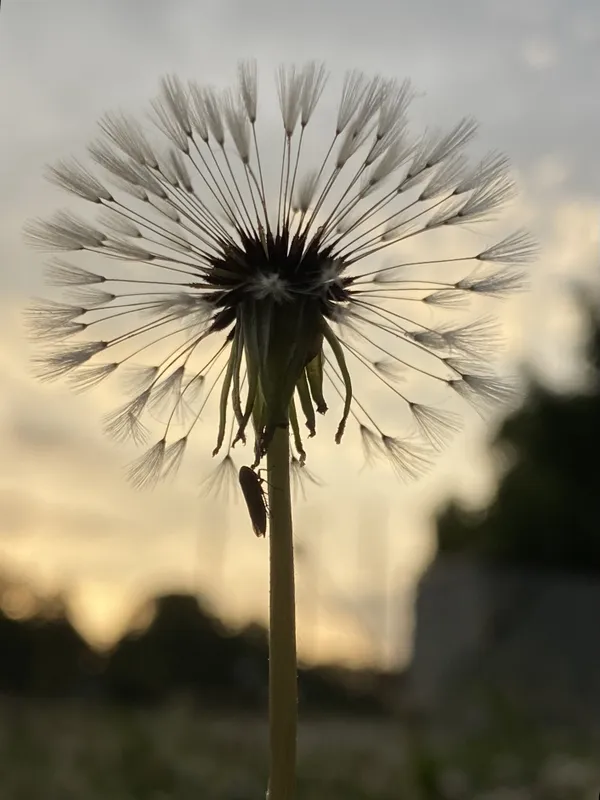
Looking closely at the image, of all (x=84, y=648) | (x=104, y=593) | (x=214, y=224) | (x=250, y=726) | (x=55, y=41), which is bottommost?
(x=250, y=726)

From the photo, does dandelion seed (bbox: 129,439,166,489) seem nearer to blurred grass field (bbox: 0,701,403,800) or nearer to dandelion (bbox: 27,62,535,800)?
dandelion (bbox: 27,62,535,800)

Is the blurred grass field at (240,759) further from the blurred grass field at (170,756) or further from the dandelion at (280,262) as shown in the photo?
the dandelion at (280,262)

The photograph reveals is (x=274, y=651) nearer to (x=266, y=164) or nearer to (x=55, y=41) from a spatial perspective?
(x=266, y=164)

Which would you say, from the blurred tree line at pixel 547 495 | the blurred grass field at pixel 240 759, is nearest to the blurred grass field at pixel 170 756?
the blurred grass field at pixel 240 759

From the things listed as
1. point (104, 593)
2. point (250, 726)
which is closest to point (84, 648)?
point (250, 726)

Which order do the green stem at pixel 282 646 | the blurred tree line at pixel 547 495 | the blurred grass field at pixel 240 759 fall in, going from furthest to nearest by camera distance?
the blurred tree line at pixel 547 495
the blurred grass field at pixel 240 759
the green stem at pixel 282 646

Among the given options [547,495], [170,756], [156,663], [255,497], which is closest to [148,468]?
[255,497]

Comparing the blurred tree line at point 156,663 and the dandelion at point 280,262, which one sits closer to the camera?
the dandelion at point 280,262

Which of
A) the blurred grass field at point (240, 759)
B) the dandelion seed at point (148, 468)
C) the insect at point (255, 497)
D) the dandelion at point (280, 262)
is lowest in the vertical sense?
the blurred grass field at point (240, 759)
